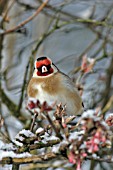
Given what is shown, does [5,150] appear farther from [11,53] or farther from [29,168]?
[11,53]

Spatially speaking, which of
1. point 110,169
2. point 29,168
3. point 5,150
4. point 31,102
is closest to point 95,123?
point 31,102

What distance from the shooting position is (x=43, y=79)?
230cm

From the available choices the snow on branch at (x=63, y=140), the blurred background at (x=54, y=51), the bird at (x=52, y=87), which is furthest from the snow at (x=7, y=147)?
the blurred background at (x=54, y=51)

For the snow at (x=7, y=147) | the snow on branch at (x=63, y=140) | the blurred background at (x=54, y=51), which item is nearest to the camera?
the snow on branch at (x=63, y=140)

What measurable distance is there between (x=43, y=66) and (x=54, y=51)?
2.53 m

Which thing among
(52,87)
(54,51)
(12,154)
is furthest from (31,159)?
(54,51)

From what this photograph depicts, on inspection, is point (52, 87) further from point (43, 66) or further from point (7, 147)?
point (7, 147)

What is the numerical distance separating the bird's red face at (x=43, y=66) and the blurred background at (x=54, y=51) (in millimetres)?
296

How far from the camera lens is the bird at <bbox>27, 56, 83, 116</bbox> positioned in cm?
224

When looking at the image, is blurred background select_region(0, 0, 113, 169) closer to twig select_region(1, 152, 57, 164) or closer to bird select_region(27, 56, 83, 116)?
bird select_region(27, 56, 83, 116)

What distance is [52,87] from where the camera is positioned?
227 cm

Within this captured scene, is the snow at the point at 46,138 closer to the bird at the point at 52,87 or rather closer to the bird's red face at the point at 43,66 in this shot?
the bird at the point at 52,87

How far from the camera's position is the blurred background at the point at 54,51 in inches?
119

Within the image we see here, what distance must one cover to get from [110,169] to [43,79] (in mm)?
1188
